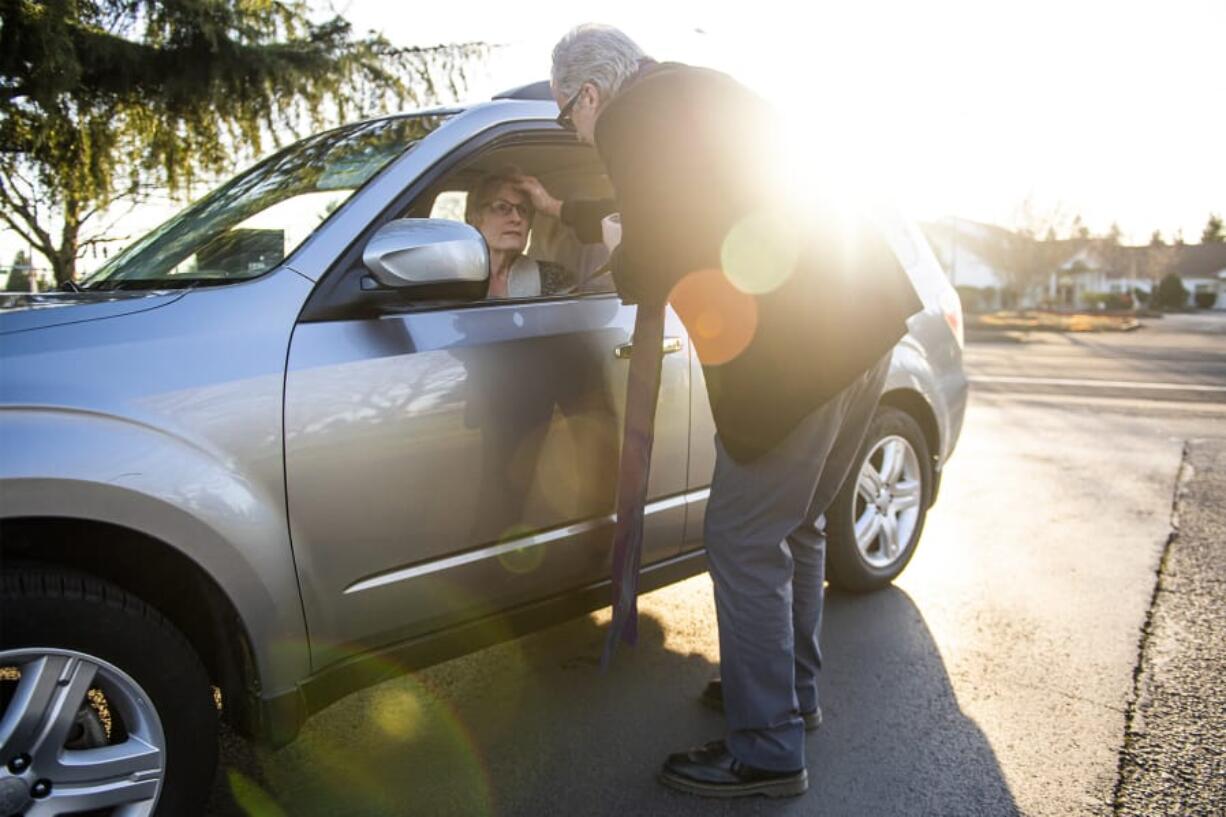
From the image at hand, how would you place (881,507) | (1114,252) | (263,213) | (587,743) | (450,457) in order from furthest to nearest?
1. (1114,252)
2. (881,507)
3. (587,743)
4. (263,213)
5. (450,457)

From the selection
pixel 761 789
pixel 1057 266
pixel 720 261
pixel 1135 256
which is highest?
pixel 1135 256

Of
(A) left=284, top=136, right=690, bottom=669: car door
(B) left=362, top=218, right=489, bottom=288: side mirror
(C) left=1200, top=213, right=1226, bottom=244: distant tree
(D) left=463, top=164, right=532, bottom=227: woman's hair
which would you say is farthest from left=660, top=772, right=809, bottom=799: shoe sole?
(C) left=1200, top=213, right=1226, bottom=244: distant tree

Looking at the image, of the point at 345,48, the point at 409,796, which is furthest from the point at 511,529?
the point at 345,48

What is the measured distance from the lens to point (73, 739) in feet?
6.09

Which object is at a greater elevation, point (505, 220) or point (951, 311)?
point (505, 220)

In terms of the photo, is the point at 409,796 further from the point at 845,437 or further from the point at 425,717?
the point at 845,437

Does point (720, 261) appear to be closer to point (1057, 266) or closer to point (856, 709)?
point (856, 709)

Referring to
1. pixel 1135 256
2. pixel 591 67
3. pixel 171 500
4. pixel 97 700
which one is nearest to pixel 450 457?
pixel 171 500

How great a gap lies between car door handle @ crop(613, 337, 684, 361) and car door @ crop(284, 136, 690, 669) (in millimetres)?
21

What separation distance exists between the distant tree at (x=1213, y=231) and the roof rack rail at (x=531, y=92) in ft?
332

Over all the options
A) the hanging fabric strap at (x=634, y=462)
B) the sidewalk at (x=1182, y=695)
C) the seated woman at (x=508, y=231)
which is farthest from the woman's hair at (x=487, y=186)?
the sidewalk at (x=1182, y=695)

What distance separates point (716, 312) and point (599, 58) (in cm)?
68

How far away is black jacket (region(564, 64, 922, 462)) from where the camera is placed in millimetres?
2102

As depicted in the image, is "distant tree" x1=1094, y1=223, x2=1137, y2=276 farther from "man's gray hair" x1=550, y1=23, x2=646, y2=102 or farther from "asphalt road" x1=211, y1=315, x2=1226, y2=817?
"man's gray hair" x1=550, y1=23, x2=646, y2=102
